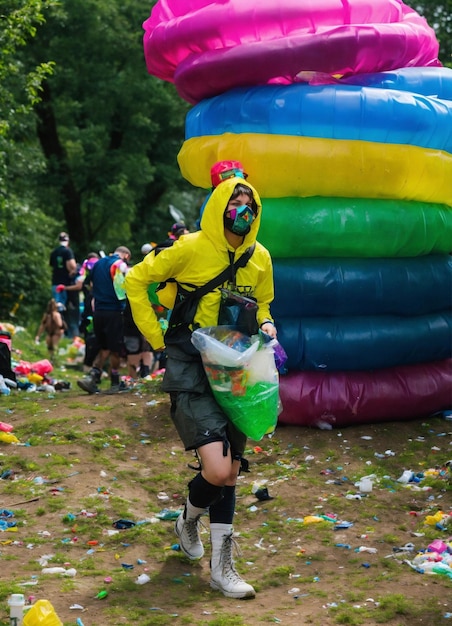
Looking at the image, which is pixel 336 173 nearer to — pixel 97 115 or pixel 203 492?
pixel 203 492

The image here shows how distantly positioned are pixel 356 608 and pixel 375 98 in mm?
→ 4496

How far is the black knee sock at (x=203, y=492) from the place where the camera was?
529cm

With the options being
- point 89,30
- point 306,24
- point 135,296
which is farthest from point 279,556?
point 89,30

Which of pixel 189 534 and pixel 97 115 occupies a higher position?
pixel 97 115

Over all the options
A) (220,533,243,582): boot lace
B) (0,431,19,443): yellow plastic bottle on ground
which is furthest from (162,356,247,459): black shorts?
(0,431,19,443): yellow plastic bottle on ground

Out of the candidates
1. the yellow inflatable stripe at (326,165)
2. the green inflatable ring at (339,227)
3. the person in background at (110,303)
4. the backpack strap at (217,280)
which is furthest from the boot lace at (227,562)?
the person in background at (110,303)

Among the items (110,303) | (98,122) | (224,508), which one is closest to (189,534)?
(224,508)

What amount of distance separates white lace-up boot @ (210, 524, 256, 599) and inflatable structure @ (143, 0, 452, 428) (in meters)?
3.07

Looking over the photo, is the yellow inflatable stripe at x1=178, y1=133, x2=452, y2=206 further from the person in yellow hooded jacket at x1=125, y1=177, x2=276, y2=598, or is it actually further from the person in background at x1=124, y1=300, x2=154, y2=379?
the person in background at x1=124, y1=300, x2=154, y2=379

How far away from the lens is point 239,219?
526 cm

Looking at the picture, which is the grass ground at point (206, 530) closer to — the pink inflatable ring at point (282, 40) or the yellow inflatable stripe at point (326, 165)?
the yellow inflatable stripe at point (326, 165)

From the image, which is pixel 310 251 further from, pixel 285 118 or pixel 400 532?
pixel 400 532

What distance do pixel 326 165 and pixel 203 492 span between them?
3597 mm

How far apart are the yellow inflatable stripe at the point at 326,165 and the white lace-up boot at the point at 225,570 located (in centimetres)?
363
